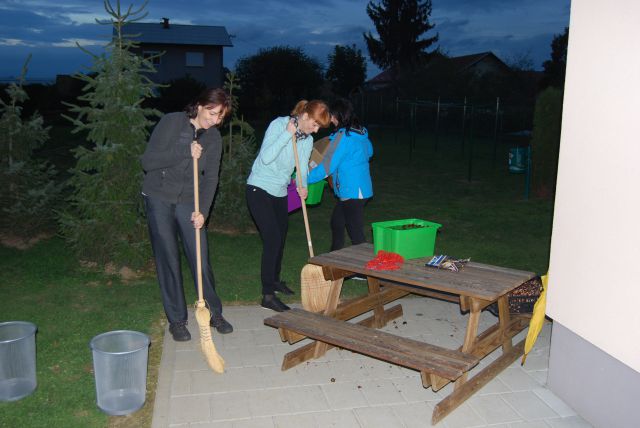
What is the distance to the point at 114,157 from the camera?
643 cm

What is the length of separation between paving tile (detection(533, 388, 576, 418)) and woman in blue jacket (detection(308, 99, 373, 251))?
2503mm

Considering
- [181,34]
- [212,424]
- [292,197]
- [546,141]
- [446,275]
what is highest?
[181,34]

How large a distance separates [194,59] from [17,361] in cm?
4411

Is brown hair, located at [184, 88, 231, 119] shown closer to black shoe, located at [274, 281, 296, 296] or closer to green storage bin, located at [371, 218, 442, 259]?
green storage bin, located at [371, 218, 442, 259]

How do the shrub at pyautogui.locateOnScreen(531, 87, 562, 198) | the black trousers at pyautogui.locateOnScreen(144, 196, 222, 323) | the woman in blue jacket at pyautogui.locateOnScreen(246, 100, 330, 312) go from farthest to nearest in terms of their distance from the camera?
the shrub at pyautogui.locateOnScreen(531, 87, 562, 198) → the woman in blue jacket at pyautogui.locateOnScreen(246, 100, 330, 312) → the black trousers at pyautogui.locateOnScreen(144, 196, 222, 323)

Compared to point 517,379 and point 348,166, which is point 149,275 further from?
point 517,379

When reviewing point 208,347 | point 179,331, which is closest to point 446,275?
point 208,347

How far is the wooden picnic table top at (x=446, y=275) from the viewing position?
394cm

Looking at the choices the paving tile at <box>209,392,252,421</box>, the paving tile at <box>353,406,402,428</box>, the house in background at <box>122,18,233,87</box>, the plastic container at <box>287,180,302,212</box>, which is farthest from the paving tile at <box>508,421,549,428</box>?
the house in background at <box>122,18,233,87</box>

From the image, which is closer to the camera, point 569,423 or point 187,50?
point 569,423

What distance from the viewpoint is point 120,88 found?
6.38 metres

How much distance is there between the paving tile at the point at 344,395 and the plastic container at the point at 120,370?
1.22m

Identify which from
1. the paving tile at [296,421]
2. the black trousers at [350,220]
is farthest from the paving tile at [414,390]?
the black trousers at [350,220]

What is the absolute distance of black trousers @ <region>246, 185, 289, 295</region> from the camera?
530cm
